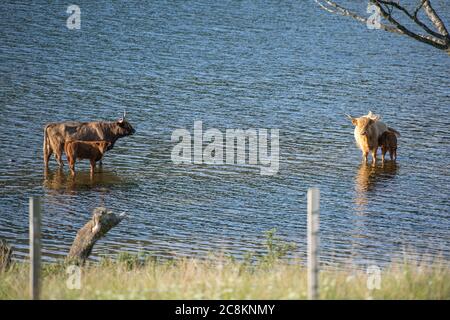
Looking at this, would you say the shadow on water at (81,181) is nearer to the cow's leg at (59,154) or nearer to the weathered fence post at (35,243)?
the cow's leg at (59,154)

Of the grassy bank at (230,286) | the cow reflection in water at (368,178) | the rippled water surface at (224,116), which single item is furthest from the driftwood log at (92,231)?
the cow reflection in water at (368,178)

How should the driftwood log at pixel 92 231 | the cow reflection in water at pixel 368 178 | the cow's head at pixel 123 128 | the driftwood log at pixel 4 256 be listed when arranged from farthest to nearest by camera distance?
the cow's head at pixel 123 128 < the cow reflection in water at pixel 368 178 < the driftwood log at pixel 92 231 < the driftwood log at pixel 4 256

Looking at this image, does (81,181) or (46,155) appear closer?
(81,181)

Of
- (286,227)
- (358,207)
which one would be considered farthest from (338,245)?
(358,207)

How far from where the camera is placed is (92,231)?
15.6 metres

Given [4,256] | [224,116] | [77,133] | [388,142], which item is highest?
[224,116]

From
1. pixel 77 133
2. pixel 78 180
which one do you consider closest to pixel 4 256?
pixel 78 180

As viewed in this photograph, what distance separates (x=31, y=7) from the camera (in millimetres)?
47719

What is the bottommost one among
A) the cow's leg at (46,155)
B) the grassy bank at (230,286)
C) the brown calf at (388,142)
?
the grassy bank at (230,286)

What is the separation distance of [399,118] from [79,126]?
36.5ft

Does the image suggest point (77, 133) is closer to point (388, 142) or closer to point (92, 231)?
point (388, 142)

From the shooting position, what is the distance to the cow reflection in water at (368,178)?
22658 millimetres

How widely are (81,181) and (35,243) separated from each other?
14239 mm

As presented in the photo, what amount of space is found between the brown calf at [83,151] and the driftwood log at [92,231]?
29.5 feet
